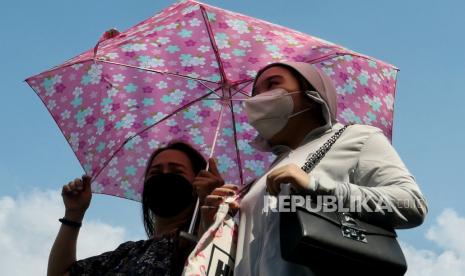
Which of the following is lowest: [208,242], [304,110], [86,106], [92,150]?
[208,242]

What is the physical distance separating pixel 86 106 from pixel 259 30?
135cm

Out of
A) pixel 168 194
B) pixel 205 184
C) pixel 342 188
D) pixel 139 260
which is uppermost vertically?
pixel 168 194

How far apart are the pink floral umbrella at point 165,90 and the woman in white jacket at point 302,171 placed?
103 centimetres

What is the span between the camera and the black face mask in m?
3.66

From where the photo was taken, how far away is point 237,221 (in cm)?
292

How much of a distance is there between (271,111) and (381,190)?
0.74 meters

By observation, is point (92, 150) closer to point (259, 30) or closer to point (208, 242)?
point (259, 30)

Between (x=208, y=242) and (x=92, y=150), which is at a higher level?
(x=92, y=150)

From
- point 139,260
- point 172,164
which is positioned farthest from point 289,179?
point 172,164

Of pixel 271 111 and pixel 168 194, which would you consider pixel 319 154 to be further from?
pixel 168 194

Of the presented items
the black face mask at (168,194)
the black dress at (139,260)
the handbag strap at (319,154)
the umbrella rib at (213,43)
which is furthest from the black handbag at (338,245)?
the umbrella rib at (213,43)

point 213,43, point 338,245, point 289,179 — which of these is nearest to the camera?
point 338,245

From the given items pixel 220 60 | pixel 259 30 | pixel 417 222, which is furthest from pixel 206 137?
pixel 417 222

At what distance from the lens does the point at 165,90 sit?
447cm
